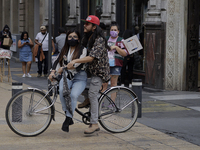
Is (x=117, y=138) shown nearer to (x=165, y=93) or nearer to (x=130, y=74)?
(x=165, y=93)

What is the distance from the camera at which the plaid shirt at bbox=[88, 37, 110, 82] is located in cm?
616

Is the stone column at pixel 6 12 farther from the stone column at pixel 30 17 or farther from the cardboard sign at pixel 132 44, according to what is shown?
the cardboard sign at pixel 132 44

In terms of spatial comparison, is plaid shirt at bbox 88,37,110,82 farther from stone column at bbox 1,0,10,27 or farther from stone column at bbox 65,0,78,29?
stone column at bbox 1,0,10,27

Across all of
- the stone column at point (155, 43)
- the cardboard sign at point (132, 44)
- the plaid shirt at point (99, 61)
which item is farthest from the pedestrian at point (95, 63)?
the stone column at point (155, 43)

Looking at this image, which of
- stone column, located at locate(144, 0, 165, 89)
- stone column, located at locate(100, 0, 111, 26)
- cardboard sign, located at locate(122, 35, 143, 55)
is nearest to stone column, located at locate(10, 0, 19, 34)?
stone column, located at locate(100, 0, 111, 26)

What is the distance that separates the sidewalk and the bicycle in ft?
0.43

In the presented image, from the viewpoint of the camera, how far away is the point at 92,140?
19.9 ft

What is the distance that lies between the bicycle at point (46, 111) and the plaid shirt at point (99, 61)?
313 millimetres

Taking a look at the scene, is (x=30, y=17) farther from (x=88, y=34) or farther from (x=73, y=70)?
(x=73, y=70)

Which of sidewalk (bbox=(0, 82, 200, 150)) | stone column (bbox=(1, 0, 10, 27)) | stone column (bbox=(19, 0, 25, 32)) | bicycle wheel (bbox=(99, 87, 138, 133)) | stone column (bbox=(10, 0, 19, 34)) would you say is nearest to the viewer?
sidewalk (bbox=(0, 82, 200, 150))

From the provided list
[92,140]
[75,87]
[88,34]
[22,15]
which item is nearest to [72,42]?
[88,34]

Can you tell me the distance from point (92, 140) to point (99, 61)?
111 centimetres

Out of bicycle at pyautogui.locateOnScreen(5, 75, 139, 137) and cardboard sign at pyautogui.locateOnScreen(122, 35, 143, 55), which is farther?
cardboard sign at pyautogui.locateOnScreen(122, 35, 143, 55)

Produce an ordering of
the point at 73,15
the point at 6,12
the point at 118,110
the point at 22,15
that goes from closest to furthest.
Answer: the point at 118,110 → the point at 73,15 → the point at 22,15 → the point at 6,12
